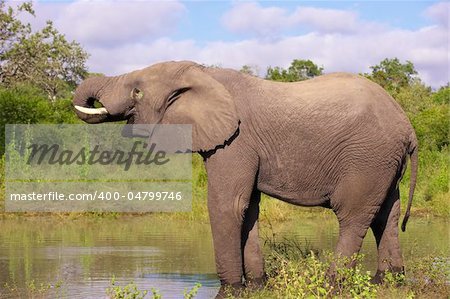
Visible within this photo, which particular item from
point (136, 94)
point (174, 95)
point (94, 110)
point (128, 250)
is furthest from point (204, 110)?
point (128, 250)

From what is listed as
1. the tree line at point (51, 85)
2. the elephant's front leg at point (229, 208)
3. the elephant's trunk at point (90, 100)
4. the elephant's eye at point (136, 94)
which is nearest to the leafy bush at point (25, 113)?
the tree line at point (51, 85)

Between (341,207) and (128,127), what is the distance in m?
2.11

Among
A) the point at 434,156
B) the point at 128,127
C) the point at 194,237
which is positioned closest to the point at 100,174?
the point at 194,237

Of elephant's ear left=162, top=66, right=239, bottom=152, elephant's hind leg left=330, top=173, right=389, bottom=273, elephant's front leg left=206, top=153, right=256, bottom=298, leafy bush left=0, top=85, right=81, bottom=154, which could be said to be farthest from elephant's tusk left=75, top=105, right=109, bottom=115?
leafy bush left=0, top=85, right=81, bottom=154

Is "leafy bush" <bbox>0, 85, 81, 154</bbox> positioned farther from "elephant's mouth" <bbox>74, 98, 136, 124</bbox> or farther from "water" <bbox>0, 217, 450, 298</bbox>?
"elephant's mouth" <bbox>74, 98, 136, 124</bbox>

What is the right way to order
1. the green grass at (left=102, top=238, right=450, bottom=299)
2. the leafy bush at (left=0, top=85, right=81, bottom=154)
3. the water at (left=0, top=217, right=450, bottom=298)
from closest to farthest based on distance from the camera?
the green grass at (left=102, top=238, right=450, bottom=299), the water at (left=0, top=217, right=450, bottom=298), the leafy bush at (left=0, top=85, right=81, bottom=154)

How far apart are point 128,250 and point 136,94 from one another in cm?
387

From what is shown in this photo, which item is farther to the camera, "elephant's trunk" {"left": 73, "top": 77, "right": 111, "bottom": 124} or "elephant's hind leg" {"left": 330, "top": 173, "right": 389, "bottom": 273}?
"elephant's trunk" {"left": 73, "top": 77, "right": 111, "bottom": 124}

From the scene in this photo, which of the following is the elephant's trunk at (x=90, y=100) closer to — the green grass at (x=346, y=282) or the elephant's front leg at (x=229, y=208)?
the elephant's front leg at (x=229, y=208)

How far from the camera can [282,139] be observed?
8.29 m

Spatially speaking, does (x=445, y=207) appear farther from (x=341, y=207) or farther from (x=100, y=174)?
(x=341, y=207)

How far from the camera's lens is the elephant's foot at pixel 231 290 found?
823cm

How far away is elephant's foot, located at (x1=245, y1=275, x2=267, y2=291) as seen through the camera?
27.9 ft

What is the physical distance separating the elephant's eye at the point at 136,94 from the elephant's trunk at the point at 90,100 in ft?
0.95
